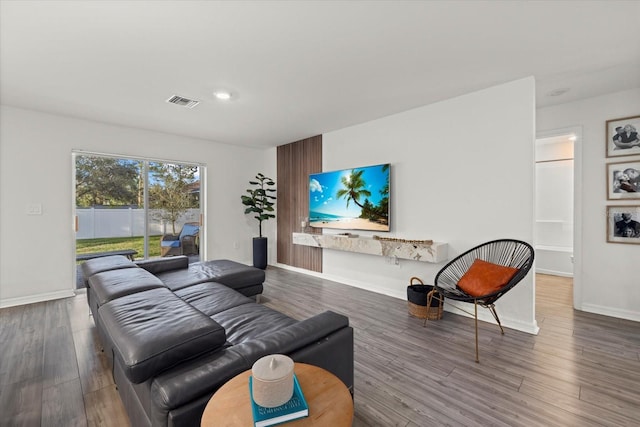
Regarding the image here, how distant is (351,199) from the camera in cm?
423

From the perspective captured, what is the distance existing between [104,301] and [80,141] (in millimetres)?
3038

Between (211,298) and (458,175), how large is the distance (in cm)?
293

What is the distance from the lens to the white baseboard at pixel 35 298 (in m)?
3.38

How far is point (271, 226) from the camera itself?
19.4 ft

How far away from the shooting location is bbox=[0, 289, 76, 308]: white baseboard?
11.1 ft

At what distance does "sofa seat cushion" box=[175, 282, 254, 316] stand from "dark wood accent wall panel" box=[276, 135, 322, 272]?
242cm

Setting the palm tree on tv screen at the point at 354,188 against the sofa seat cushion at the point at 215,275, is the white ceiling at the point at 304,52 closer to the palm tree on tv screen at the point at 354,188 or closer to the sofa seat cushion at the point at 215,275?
the palm tree on tv screen at the point at 354,188

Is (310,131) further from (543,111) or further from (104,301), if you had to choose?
(104,301)

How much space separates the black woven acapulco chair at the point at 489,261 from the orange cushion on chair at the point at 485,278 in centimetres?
5

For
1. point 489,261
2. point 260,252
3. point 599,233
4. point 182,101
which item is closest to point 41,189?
point 182,101

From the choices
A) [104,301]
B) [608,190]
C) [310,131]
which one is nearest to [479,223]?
[608,190]

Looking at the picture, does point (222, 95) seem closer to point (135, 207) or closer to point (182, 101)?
point (182, 101)

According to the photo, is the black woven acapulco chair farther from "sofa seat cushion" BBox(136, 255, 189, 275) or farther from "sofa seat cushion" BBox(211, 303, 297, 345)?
"sofa seat cushion" BBox(136, 255, 189, 275)

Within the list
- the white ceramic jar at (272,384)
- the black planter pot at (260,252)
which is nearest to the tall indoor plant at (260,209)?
the black planter pot at (260,252)
